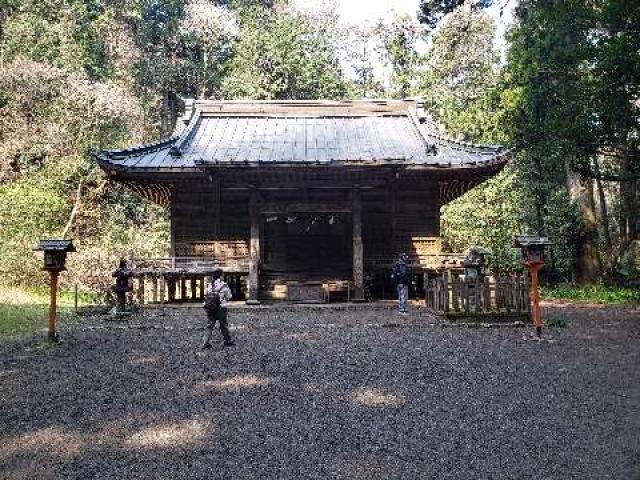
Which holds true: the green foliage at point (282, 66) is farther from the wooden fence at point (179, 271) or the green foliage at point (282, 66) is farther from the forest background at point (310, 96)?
the wooden fence at point (179, 271)

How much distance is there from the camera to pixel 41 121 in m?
25.6

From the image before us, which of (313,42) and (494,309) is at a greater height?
(313,42)

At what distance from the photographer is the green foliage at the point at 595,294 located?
18.0 meters

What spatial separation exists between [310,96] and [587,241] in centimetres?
2131

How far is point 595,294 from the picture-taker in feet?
65.6

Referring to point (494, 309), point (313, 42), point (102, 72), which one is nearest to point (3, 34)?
point (102, 72)

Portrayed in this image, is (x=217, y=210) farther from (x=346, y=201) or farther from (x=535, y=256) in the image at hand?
(x=535, y=256)

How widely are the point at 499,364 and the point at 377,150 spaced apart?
1030cm

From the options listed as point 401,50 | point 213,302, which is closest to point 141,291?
point 213,302

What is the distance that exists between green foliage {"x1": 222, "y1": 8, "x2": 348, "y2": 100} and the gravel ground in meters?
28.5

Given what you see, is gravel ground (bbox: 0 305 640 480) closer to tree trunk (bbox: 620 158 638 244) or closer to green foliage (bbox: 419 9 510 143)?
tree trunk (bbox: 620 158 638 244)

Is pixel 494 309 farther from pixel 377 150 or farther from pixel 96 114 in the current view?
pixel 96 114

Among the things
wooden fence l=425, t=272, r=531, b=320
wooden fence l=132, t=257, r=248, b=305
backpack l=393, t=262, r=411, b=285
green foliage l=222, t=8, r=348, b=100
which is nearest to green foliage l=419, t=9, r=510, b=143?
green foliage l=222, t=8, r=348, b=100

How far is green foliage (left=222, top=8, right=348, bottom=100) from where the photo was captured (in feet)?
120
